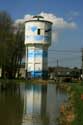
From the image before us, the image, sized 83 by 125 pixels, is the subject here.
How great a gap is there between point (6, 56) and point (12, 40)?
3943mm

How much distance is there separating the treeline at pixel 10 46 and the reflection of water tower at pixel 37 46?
3.47 metres

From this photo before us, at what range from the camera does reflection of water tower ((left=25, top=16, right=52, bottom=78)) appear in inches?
3219

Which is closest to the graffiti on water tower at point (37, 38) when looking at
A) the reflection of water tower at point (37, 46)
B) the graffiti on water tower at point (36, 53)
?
the reflection of water tower at point (37, 46)

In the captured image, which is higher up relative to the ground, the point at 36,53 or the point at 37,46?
the point at 37,46

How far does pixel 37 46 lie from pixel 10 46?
20.3 ft

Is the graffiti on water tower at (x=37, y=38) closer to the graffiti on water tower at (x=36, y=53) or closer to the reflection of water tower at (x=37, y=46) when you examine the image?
the reflection of water tower at (x=37, y=46)

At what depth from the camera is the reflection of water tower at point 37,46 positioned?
8175 cm

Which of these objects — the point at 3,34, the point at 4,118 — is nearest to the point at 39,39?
the point at 3,34

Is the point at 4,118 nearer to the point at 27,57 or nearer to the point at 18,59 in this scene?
the point at 27,57

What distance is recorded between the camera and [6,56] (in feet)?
270

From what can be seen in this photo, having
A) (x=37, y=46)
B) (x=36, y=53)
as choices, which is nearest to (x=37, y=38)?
(x=37, y=46)

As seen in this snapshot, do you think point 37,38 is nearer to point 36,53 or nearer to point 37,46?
point 37,46

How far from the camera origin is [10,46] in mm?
83875

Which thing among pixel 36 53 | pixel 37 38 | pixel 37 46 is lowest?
pixel 36 53
